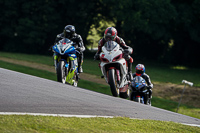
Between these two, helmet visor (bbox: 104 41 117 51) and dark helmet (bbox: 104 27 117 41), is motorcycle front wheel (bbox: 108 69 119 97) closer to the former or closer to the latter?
helmet visor (bbox: 104 41 117 51)

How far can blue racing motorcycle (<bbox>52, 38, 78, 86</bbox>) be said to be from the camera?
1100 centimetres

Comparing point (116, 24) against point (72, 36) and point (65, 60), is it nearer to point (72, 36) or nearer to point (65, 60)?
point (72, 36)

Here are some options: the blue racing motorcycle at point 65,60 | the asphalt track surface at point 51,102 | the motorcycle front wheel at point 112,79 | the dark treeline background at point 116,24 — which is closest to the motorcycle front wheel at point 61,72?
the blue racing motorcycle at point 65,60

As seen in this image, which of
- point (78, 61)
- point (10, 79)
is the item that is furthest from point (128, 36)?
point (10, 79)

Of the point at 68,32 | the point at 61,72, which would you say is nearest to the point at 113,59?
the point at 61,72

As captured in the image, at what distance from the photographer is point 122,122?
562 cm

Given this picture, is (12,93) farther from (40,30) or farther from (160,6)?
(40,30)

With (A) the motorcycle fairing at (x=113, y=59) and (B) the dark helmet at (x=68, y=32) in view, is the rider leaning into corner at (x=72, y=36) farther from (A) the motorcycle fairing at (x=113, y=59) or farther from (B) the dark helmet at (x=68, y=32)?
(A) the motorcycle fairing at (x=113, y=59)

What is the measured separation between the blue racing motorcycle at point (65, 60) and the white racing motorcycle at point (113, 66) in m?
1.40

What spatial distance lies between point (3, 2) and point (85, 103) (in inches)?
1536

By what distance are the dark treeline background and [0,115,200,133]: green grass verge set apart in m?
29.8

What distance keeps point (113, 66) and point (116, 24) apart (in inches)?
1363

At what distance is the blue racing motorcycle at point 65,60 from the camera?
11000 millimetres

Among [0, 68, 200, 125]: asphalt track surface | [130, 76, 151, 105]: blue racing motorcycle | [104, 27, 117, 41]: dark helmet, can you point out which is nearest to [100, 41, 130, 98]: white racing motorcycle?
[104, 27, 117, 41]: dark helmet
